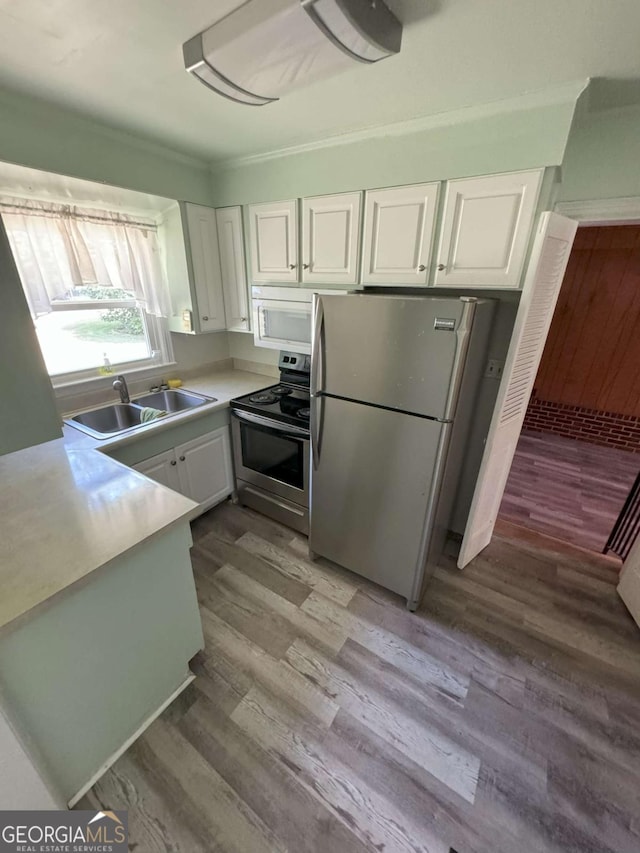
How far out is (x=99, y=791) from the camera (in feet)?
3.83

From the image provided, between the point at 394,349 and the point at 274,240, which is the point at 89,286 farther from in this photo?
the point at 394,349

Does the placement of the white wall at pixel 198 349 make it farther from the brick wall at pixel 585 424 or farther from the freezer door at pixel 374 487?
the brick wall at pixel 585 424

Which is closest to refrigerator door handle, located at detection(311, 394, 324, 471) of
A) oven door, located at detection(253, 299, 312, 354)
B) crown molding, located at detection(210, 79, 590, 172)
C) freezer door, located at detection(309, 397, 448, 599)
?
freezer door, located at detection(309, 397, 448, 599)

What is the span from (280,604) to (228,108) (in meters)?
2.51

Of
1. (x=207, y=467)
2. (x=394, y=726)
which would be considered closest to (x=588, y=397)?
(x=394, y=726)

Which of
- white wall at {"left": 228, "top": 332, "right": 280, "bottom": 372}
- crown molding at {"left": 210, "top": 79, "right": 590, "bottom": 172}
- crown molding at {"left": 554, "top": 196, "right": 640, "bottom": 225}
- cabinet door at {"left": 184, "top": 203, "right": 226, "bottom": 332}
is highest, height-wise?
crown molding at {"left": 210, "top": 79, "right": 590, "bottom": 172}

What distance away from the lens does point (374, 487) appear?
5.81 ft

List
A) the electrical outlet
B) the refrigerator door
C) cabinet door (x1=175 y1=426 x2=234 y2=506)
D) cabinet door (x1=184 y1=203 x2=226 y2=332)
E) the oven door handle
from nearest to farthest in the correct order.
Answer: the refrigerator door, the electrical outlet, the oven door handle, cabinet door (x1=175 y1=426 x2=234 y2=506), cabinet door (x1=184 y1=203 x2=226 y2=332)

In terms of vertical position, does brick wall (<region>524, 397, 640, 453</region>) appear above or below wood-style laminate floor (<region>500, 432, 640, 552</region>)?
above

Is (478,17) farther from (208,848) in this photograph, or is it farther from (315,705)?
(208,848)

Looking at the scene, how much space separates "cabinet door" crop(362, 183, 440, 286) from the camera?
1.68 m

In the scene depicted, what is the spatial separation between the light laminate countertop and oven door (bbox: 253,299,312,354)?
50.5 inches

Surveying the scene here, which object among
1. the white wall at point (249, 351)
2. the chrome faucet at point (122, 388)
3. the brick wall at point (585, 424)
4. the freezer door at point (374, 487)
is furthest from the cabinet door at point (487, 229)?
the brick wall at point (585, 424)

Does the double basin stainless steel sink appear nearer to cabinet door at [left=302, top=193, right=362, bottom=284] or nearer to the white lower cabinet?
the white lower cabinet
